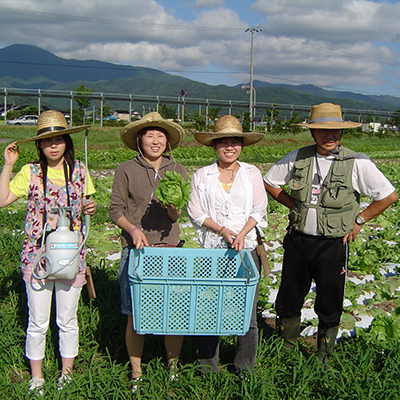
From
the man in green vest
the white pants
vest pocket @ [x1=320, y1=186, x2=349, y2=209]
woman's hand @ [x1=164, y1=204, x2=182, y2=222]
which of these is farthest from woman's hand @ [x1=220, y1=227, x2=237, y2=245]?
the white pants

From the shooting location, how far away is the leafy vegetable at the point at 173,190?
2.57 m

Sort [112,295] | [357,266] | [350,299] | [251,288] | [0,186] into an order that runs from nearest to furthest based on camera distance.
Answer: [251,288] → [0,186] → [112,295] → [350,299] → [357,266]

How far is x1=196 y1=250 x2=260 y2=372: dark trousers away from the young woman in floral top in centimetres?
83

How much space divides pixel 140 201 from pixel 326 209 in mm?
1236

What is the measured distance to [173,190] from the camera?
257 cm

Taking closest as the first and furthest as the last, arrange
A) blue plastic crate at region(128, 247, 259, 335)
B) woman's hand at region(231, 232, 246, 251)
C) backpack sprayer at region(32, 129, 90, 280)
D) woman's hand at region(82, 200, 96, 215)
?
blue plastic crate at region(128, 247, 259, 335), backpack sprayer at region(32, 129, 90, 280), woman's hand at region(231, 232, 246, 251), woman's hand at region(82, 200, 96, 215)

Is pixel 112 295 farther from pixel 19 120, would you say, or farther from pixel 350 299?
pixel 19 120

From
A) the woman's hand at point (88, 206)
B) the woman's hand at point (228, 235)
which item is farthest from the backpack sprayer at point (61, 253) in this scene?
the woman's hand at point (228, 235)

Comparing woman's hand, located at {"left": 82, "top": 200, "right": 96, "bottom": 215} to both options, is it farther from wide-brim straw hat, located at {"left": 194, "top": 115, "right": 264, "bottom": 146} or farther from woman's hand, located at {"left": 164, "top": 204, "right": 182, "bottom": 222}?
wide-brim straw hat, located at {"left": 194, "top": 115, "right": 264, "bottom": 146}

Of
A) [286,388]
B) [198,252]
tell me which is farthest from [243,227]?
[286,388]

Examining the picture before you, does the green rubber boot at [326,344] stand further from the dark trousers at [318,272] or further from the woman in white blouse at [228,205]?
the woman in white blouse at [228,205]

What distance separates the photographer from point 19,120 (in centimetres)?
3962

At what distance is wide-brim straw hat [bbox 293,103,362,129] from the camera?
2.89m

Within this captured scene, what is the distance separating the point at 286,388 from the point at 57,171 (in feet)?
6.51
